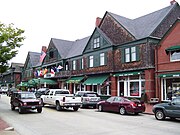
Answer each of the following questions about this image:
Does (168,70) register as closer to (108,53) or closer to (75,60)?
(108,53)

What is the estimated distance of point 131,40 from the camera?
28.8m

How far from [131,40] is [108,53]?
4218 millimetres

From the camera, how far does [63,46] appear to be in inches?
1918

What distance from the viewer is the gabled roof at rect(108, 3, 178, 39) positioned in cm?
2825

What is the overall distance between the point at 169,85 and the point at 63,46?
2806cm

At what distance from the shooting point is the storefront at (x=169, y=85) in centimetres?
2367

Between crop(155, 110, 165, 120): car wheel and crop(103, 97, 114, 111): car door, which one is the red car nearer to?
crop(103, 97, 114, 111): car door

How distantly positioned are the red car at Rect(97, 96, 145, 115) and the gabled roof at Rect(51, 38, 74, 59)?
86.8ft

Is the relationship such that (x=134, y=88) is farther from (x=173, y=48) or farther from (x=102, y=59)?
(x=173, y=48)

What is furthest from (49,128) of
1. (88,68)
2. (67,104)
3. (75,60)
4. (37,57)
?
(37,57)

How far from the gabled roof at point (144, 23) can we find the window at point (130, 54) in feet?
4.89

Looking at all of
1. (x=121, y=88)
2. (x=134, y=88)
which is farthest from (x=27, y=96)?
(x=121, y=88)

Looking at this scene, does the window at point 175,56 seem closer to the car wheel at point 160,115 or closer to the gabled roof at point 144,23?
the gabled roof at point 144,23

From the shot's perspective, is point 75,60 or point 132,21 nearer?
point 132,21
